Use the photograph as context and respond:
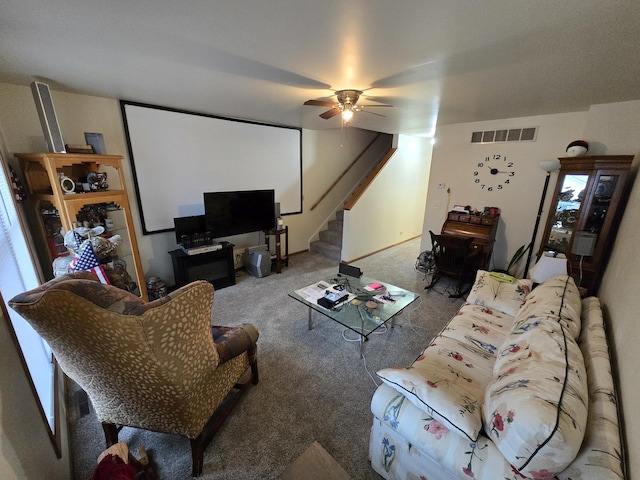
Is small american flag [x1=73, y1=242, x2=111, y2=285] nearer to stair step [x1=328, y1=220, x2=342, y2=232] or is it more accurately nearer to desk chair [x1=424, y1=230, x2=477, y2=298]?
desk chair [x1=424, y1=230, x2=477, y2=298]

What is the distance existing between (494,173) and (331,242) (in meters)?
2.89

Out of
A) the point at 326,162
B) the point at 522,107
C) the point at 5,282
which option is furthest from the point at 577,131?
the point at 5,282

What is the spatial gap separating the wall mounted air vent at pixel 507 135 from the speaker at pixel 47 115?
4.67m

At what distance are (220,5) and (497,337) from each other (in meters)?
2.59

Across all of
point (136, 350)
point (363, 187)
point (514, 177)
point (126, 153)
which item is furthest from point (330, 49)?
point (514, 177)

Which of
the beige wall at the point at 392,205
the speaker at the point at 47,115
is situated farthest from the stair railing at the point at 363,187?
the speaker at the point at 47,115

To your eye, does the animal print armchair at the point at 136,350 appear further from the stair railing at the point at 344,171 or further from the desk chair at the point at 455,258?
the stair railing at the point at 344,171

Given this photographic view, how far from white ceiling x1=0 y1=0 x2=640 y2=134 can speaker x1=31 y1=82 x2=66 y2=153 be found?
0.38ft

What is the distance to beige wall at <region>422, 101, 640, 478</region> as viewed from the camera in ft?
3.66

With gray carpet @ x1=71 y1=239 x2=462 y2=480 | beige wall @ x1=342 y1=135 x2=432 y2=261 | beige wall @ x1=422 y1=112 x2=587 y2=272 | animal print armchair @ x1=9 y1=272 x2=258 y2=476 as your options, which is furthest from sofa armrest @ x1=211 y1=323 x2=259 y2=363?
beige wall @ x1=422 y1=112 x2=587 y2=272

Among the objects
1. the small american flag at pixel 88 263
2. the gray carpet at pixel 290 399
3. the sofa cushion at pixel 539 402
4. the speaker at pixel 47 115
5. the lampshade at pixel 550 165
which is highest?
the speaker at pixel 47 115

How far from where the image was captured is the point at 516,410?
0.88 metres

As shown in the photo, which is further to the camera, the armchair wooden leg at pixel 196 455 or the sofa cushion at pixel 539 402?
the armchair wooden leg at pixel 196 455

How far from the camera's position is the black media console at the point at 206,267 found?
10.2ft
